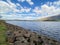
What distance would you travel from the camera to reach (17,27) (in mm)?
7809

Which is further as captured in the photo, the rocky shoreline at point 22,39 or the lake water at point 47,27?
the lake water at point 47,27

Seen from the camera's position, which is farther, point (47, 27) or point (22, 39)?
point (47, 27)

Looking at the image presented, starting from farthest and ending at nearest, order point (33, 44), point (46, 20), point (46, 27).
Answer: point (46, 27) < point (46, 20) < point (33, 44)

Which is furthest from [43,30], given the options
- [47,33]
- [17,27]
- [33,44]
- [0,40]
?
[0,40]

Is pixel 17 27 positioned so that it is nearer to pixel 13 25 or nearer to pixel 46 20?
pixel 13 25

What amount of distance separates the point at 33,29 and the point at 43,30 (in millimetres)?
619

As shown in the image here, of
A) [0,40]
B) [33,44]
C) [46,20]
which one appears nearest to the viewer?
[0,40]

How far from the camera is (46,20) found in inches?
273

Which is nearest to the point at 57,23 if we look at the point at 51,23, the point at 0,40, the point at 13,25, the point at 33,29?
the point at 51,23

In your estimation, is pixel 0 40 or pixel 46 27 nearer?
pixel 0 40

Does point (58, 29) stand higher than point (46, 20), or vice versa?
point (46, 20)

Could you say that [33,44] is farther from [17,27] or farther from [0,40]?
[17,27]

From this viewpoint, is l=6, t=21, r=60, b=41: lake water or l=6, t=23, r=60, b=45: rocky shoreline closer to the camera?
l=6, t=23, r=60, b=45: rocky shoreline

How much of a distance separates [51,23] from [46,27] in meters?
0.34
